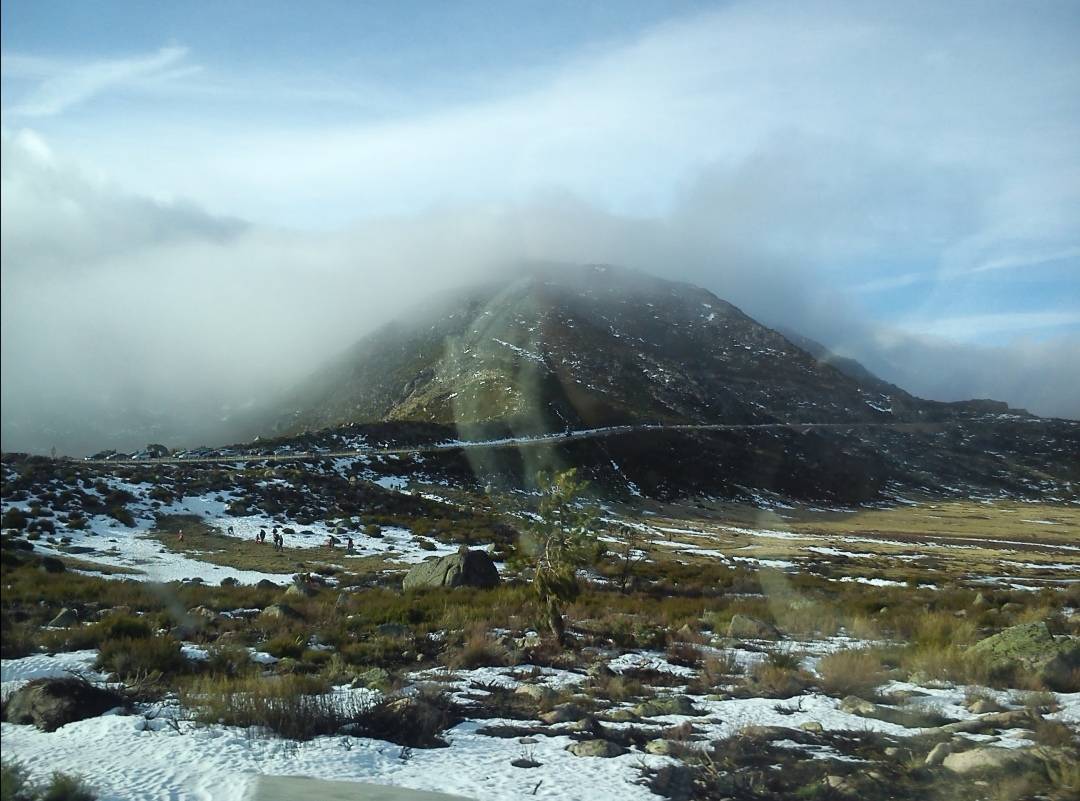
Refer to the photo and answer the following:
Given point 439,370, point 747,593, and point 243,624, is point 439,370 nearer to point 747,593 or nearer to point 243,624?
point 747,593

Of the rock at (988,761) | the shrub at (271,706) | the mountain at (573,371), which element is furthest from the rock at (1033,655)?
the mountain at (573,371)

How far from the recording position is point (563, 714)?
800 cm

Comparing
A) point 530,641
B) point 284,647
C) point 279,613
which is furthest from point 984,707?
point 279,613

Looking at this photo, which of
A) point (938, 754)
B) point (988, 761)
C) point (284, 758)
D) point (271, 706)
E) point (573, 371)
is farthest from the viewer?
point (573, 371)

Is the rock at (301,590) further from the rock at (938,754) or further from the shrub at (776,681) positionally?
the rock at (938,754)

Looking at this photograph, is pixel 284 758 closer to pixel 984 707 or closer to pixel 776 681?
pixel 776 681

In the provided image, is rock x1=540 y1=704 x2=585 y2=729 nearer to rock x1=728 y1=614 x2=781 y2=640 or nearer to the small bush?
the small bush

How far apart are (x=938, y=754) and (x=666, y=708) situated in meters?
2.89

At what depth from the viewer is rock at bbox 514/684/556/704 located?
8.71 m

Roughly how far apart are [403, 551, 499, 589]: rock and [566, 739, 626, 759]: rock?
13.5 metres

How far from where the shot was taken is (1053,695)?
8.56 meters

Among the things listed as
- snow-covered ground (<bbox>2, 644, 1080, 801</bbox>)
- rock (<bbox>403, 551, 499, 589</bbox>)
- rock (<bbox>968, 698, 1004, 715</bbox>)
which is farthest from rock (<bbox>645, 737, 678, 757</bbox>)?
rock (<bbox>403, 551, 499, 589</bbox>)

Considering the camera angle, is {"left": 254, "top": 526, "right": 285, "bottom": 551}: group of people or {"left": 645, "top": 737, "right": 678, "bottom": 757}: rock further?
{"left": 254, "top": 526, "right": 285, "bottom": 551}: group of people

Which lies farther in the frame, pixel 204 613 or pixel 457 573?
pixel 457 573
